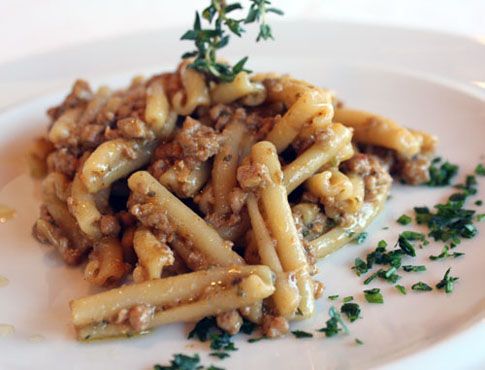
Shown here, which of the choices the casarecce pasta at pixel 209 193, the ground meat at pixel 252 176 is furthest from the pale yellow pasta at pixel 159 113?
the ground meat at pixel 252 176

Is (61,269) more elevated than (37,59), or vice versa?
(37,59)

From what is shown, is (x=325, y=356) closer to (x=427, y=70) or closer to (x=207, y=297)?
(x=207, y=297)

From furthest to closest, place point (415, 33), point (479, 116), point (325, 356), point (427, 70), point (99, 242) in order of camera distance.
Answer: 1. point (415, 33)
2. point (427, 70)
3. point (479, 116)
4. point (99, 242)
5. point (325, 356)

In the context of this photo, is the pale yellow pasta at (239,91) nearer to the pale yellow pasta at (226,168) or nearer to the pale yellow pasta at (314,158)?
the pale yellow pasta at (226,168)

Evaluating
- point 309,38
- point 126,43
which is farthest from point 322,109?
point 126,43

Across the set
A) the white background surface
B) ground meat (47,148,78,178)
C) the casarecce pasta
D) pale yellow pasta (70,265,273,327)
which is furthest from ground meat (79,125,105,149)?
the white background surface

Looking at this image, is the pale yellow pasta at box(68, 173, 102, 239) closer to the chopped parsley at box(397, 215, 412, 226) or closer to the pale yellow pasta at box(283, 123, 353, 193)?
the pale yellow pasta at box(283, 123, 353, 193)

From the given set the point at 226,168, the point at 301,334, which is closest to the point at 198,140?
the point at 226,168
